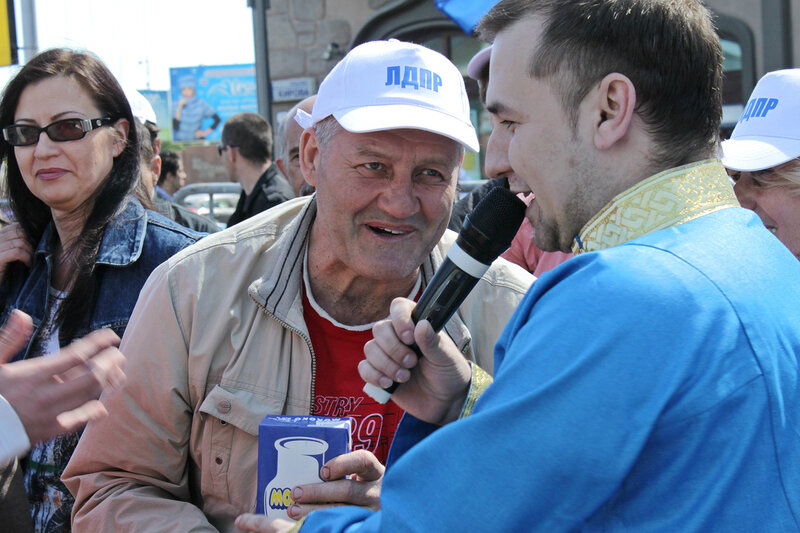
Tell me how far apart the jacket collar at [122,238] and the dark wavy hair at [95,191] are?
0.03 meters

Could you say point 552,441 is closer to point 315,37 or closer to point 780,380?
point 780,380

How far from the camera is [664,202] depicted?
1.29 m

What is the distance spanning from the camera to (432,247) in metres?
2.26

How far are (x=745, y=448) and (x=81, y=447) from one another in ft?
5.37

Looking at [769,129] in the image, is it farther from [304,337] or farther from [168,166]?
[168,166]

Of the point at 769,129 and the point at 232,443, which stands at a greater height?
the point at 769,129

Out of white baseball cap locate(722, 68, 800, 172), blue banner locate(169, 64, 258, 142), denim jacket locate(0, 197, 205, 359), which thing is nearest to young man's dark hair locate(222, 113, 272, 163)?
denim jacket locate(0, 197, 205, 359)

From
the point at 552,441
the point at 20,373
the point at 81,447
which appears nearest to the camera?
the point at 552,441

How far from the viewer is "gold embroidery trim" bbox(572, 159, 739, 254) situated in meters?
1.28

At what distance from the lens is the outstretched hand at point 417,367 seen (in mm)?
1646

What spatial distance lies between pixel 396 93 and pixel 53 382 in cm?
114

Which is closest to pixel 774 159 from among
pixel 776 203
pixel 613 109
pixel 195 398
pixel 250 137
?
pixel 776 203

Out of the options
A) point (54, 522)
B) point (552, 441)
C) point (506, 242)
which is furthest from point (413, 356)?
point (54, 522)

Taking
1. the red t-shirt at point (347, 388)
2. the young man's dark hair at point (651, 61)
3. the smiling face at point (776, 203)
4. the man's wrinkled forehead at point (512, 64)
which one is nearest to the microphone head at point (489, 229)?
the man's wrinkled forehead at point (512, 64)
